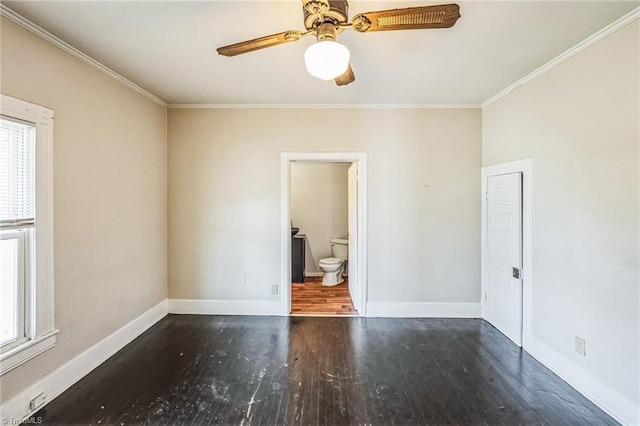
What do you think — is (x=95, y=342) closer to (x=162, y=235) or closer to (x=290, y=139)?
(x=162, y=235)

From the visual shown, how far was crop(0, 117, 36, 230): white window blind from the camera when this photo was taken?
185cm

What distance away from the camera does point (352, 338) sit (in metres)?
3.06

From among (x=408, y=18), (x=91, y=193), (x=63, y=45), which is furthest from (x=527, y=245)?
(x=63, y=45)

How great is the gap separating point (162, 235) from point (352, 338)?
2493 millimetres

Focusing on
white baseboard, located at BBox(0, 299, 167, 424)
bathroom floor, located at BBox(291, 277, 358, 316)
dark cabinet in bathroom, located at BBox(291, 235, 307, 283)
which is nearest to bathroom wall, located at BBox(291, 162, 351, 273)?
dark cabinet in bathroom, located at BBox(291, 235, 307, 283)

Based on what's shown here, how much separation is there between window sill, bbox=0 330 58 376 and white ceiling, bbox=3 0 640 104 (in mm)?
2079

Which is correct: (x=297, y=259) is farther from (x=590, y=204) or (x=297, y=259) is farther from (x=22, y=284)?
(x=590, y=204)

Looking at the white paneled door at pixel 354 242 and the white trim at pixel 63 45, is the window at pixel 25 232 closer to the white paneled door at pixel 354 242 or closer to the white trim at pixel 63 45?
the white trim at pixel 63 45

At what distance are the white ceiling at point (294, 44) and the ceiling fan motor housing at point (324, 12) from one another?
29 cm

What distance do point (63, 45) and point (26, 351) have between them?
2131 mm

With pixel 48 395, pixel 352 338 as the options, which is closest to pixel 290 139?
pixel 352 338

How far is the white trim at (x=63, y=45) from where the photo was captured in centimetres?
184

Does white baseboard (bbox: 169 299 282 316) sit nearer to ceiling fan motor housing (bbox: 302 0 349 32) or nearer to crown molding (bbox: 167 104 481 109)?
crown molding (bbox: 167 104 481 109)

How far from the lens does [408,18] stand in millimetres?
1467
